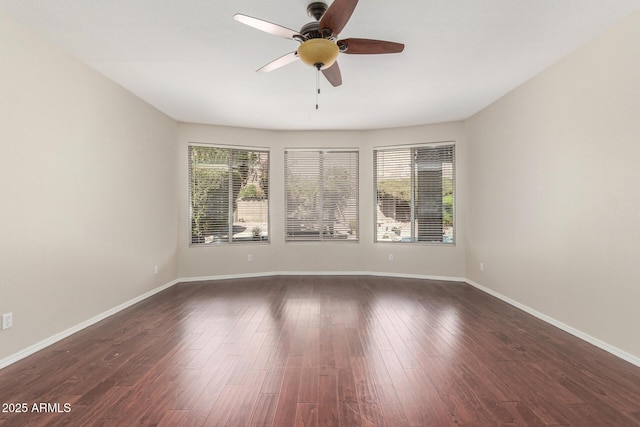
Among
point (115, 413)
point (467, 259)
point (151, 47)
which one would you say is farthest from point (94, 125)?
point (467, 259)

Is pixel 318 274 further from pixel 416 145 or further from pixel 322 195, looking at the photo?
pixel 416 145

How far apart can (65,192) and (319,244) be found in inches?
156

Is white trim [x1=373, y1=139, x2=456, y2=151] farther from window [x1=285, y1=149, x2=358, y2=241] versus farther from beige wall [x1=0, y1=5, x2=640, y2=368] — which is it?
window [x1=285, y1=149, x2=358, y2=241]

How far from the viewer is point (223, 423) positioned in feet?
5.88

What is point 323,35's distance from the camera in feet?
7.57

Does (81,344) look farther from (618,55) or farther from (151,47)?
(618,55)

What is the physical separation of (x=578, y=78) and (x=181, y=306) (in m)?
5.13

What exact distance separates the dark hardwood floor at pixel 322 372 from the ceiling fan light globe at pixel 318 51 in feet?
7.68

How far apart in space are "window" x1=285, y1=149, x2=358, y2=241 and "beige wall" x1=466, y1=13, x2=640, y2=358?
243 cm

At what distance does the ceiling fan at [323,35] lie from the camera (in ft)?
6.86

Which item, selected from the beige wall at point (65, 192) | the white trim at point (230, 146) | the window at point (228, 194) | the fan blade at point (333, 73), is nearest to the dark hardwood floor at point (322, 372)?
the beige wall at point (65, 192)

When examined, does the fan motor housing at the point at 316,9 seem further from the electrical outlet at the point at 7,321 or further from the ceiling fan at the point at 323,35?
the electrical outlet at the point at 7,321

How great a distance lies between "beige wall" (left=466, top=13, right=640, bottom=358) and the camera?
8.54 ft

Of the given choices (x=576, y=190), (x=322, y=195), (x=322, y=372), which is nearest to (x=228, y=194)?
(x=322, y=195)
